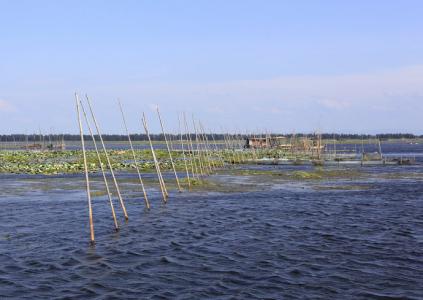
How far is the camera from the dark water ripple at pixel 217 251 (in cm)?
1508

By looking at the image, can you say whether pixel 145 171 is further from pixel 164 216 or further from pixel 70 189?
pixel 164 216

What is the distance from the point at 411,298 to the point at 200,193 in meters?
26.4

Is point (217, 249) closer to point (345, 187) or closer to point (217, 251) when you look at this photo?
point (217, 251)

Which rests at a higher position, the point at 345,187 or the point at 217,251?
the point at 217,251

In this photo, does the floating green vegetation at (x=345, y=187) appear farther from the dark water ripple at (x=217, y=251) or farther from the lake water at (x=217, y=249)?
the dark water ripple at (x=217, y=251)

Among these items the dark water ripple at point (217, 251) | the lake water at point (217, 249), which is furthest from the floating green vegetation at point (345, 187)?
the dark water ripple at point (217, 251)

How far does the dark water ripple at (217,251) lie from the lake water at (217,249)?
37mm

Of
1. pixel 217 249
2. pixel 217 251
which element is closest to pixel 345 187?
pixel 217 249

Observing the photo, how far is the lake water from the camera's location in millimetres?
15125

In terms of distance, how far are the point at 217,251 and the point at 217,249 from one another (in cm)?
38

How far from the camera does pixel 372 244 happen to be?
69.1ft

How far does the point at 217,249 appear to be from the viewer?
2034cm

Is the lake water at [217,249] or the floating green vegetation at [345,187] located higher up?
the lake water at [217,249]

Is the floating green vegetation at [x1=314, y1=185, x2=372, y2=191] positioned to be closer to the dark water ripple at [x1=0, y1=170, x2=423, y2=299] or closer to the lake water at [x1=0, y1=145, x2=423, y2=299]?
the lake water at [x1=0, y1=145, x2=423, y2=299]
